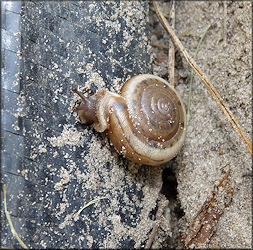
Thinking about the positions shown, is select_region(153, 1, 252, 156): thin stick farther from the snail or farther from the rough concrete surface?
the snail

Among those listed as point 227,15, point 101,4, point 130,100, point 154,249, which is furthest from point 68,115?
point 227,15

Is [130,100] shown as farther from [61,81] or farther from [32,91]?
[32,91]

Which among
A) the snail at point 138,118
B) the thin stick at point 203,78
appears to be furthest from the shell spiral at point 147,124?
the thin stick at point 203,78

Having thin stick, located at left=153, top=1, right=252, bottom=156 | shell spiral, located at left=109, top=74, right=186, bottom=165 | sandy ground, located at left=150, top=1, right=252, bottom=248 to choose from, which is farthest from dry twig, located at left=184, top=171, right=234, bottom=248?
shell spiral, located at left=109, top=74, right=186, bottom=165

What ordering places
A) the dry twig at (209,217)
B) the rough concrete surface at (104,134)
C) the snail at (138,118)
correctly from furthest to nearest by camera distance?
1. the dry twig at (209,217)
2. the snail at (138,118)
3. the rough concrete surface at (104,134)

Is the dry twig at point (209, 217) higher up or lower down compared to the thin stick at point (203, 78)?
lower down

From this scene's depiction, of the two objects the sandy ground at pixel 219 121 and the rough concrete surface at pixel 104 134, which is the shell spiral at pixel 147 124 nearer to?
the rough concrete surface at pixel 104 134

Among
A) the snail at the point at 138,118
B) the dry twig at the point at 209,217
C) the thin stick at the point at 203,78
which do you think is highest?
the thin stick at the point at 203,78
